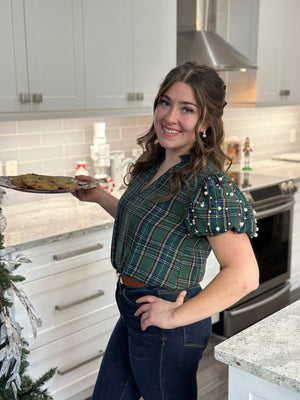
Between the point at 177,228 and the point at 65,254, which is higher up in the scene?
the point at 177,228

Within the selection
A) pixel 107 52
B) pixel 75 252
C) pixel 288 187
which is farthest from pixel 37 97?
pixel 288 187

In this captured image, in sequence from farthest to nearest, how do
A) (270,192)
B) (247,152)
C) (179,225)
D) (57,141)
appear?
1. (247,152)
2. (270,192)
3. (57,141)
4. (179,225)

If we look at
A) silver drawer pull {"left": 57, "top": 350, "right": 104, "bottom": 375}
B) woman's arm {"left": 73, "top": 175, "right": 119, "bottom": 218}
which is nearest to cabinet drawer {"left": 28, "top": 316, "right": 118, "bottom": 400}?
silver drawer pull {"left": 57, "top": 350, "right": 104, "bottom": 375}

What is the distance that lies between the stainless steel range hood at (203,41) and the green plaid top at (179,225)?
199cm

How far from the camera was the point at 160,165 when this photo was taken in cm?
168

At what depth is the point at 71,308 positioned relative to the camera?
237cm

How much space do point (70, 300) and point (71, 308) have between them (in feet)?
0.14

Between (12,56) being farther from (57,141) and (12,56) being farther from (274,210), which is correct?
(274,210)

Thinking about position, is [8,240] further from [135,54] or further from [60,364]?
[135,54]

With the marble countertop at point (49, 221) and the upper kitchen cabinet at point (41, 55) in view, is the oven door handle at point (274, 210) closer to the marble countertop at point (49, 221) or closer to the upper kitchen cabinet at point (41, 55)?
the marble countertop at point (49, 221)

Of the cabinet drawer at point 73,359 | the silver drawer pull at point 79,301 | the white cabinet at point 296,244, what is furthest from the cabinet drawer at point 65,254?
the white cabinet at point 296,244

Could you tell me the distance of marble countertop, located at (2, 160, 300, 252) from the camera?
2.20 m

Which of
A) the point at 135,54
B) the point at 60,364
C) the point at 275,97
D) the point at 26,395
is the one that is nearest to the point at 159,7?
the point at 135,54

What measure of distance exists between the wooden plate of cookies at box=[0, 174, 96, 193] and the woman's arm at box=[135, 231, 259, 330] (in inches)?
24.3
